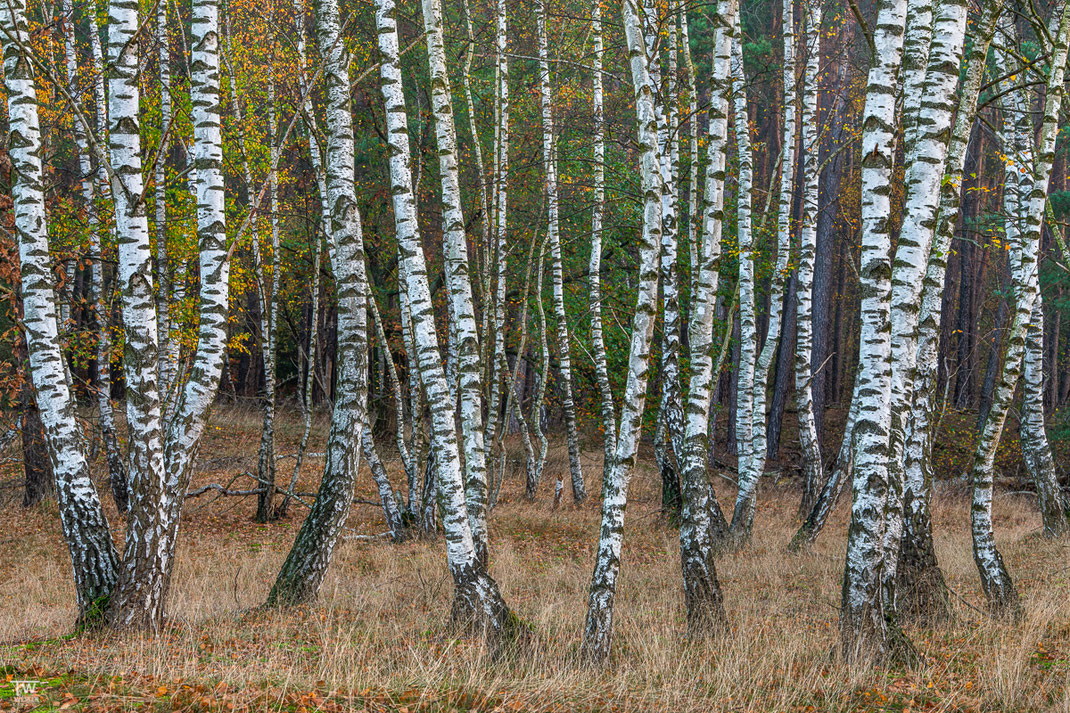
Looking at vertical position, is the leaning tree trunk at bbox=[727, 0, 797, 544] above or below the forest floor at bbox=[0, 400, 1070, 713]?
above

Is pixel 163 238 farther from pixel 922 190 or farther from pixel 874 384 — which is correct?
pixel 922 190

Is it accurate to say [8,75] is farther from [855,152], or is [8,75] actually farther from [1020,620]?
[855,152]

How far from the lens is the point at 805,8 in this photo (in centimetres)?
1299

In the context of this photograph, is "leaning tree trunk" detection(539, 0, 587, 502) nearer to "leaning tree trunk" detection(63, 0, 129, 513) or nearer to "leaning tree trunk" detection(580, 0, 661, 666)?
"leaning tree trunk" detection(580, 0, 661, 666)

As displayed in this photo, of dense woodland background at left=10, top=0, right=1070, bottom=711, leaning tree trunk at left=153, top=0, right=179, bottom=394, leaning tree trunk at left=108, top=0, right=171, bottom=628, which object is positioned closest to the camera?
dense woodland background at left=10, top=0, right=1070, bottom=711

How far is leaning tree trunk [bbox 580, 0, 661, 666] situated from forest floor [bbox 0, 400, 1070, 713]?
1.16 ft

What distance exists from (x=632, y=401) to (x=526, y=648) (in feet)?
6.64

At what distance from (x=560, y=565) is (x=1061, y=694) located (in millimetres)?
5838

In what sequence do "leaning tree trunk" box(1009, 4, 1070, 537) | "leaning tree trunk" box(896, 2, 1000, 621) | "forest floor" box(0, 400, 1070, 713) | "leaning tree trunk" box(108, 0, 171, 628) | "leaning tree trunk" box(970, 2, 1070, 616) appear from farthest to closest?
"leaning tree trunk" box(1009, 4, 1070, 537) < "leaning tree trunk" box(970, 2, 1070, 616) < "leaning tree trunk" box(896, 2, 1000, 621) < "leaning tree trunk" box(108, 0, 171, 628) < "forest floor" box(0, 400, 1070, 713)

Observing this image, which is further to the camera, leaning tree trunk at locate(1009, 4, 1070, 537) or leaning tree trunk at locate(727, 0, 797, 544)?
leaning tree trunk at locate(1009, 4, 1070, 537)

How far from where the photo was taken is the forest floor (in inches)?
185

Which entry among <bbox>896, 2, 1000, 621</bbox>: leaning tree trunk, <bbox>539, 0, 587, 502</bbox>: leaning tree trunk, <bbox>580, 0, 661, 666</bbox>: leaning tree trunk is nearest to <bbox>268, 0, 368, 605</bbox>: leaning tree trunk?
<bbox>580, 0, 661, 666</bbox>: leaning tree trunk

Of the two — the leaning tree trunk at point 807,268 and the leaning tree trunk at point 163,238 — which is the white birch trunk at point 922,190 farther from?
the leaning tree trunk at point 163,238

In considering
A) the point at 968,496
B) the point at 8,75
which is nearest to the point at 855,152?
the point at 968,496
